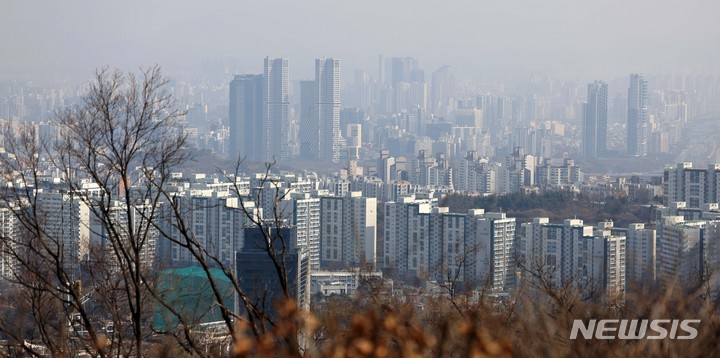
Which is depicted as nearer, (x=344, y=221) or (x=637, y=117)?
(x=344, y=221)

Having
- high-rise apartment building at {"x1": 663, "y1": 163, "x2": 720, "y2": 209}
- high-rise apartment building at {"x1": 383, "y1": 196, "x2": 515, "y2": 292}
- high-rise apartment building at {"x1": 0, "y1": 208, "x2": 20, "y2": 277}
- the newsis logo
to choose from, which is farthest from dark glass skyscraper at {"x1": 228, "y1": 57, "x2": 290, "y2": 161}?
the newsis logo

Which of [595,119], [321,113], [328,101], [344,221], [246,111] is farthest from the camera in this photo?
[328,101]

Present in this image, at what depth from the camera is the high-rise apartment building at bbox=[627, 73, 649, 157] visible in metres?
18.7

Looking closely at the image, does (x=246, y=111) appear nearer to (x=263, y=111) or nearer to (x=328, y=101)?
(x=263, y=111)

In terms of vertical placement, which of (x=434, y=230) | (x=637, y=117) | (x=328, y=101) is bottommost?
(x=434, y=230)

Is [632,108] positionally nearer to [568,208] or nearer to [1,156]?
[568,208]

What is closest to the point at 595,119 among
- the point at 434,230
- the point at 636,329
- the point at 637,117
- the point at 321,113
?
the point at 637,117

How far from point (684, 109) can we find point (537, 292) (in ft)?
53.4

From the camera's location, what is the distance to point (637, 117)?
19.4 meters

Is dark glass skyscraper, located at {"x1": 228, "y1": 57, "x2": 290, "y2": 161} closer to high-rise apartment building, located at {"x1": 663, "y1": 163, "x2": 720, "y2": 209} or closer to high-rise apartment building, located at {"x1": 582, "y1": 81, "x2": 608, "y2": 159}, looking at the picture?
high-rise apartment building, located at {"x1": 582, "y1": 81, "x2": 608, "y2": 159}

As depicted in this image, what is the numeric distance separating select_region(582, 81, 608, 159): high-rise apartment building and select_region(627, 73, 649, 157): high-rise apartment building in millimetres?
815

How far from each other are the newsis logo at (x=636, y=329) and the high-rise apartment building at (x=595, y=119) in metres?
19.6

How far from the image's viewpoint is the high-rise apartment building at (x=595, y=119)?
67.5 ft

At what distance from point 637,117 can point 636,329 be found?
62.9ft
